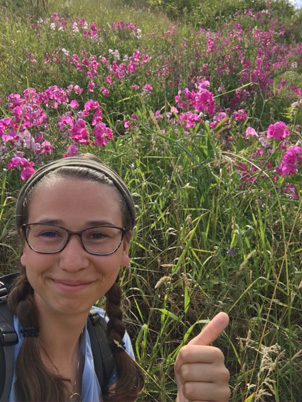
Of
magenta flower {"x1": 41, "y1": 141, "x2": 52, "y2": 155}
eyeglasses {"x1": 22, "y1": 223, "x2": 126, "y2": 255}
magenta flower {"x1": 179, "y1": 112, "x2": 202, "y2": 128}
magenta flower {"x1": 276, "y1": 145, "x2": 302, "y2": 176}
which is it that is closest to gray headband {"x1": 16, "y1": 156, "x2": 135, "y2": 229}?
eyeglasses {"x1": 22, "y1": 223, "x2": 126, "y2": 255}

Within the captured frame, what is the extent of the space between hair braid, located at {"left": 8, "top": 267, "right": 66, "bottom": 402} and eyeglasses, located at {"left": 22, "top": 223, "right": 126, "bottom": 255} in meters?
0.19

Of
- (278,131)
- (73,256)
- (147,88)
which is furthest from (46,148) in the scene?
(73,256)

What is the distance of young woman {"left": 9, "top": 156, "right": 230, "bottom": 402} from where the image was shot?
1158 millimetres

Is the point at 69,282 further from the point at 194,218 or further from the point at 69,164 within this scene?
the point at 194,218

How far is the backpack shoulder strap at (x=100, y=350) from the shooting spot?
1.51 metres

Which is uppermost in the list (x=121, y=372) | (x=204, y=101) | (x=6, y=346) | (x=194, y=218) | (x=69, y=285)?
(x=204, y=101)

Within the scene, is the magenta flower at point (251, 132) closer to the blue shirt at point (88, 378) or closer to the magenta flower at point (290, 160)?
the magenta flower at point (290, 160)

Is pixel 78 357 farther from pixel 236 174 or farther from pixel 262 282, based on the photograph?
pixel 236 174

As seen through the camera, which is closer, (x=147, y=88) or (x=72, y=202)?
(x=72, y=202)

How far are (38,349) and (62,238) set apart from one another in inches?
12.2

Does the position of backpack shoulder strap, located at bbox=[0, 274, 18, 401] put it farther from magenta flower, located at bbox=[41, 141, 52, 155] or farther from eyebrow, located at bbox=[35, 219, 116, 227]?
magenta flower, located at bbox=[41, 141, 52, 155]

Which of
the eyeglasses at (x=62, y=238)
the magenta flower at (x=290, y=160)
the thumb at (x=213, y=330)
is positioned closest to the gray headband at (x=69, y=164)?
the eyeglasses at (x=62, y=238)

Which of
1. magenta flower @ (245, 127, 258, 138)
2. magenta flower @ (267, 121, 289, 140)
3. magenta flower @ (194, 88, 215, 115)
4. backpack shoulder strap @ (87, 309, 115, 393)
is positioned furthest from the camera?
magenta flower @ (194, 88, 215, 115)

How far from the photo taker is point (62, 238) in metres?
1.27
